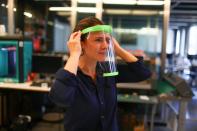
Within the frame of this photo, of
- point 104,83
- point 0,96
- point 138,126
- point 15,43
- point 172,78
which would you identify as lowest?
point 138,126

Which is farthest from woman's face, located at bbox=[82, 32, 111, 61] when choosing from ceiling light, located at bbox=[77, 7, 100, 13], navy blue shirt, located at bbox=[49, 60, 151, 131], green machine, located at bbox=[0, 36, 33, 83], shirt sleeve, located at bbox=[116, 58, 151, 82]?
ceiling light, located at bbox=[77, 7, 100, 13]

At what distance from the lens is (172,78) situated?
10.8 ft

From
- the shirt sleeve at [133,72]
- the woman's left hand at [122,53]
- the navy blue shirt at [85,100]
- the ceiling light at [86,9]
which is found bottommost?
the navy blue shirt at [85,100]

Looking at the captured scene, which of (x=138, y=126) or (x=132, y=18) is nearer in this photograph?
(x=138, y=126)

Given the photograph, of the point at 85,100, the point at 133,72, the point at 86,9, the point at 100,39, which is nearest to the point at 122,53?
the point at 133,72

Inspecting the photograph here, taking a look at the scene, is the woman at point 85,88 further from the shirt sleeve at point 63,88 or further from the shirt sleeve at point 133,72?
the shirt sleeve at point 133,72

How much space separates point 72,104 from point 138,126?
2.51 meters

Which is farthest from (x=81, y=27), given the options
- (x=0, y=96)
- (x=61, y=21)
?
(x=61, y=21)

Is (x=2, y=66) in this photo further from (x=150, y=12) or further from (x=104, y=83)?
(x=150, y=12)

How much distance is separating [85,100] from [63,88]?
5.1 inches

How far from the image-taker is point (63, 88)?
1.00 meters

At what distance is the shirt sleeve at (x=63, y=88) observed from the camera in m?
1.00

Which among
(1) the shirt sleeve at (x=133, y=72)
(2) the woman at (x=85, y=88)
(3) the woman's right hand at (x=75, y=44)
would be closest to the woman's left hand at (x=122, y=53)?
(1) the shirt sleeve at (x=133, y=72)

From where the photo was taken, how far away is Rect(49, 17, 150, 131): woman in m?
1.01
